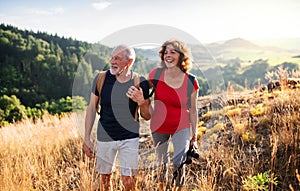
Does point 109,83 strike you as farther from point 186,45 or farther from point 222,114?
point 222,114

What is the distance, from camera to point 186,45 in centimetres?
300

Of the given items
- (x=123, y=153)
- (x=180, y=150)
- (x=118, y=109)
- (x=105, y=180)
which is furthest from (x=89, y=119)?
(x=180, y=150)

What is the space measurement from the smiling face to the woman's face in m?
0.44

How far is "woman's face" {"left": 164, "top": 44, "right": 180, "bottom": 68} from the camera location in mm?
2889

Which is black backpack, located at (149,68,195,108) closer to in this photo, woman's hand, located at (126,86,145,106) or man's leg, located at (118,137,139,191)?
woman's hand, located at (126,86,145,106)

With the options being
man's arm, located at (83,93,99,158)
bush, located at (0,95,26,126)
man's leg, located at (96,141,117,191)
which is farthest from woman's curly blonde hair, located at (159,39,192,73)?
bush, located at (0,95,26,126)

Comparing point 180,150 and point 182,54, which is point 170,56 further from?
point 180,150

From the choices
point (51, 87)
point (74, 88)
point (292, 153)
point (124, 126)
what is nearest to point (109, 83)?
point (124, 126)

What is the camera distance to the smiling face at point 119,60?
260 cm

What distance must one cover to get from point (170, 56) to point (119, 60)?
0.57 metres

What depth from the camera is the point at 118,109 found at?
2668 millimetres

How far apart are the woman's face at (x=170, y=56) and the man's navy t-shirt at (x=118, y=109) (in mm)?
347

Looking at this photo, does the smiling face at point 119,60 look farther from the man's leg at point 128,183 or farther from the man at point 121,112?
the man's leg at point 128,183

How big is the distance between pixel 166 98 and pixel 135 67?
1.69 feet
